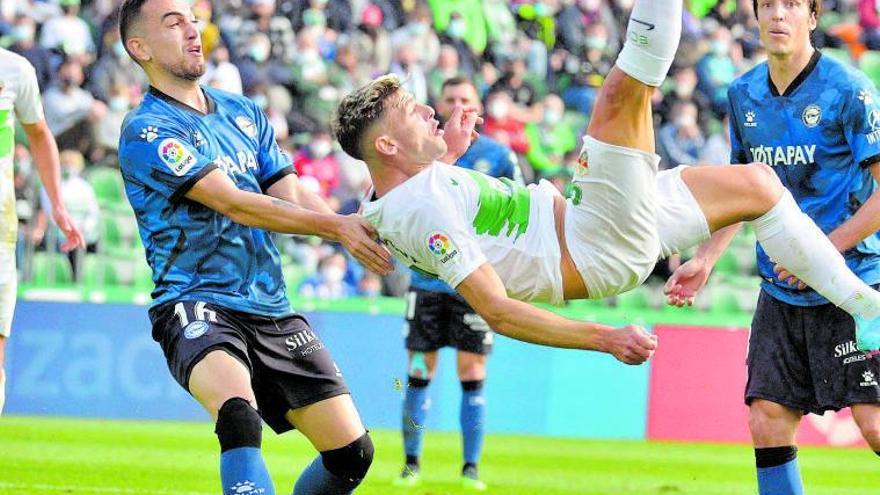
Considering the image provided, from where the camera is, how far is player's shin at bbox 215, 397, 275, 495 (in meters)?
5.64

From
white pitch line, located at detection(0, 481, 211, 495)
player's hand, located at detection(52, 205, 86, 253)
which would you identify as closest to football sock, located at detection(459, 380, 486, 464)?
white pitch line, located at detection(0, 481, 211, 495)

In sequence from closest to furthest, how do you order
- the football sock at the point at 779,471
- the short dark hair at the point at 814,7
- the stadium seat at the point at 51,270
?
the football sock at the point at 779,471 → the short dark hair at the point at 814,7 → the stadium seat at the point at 51,270

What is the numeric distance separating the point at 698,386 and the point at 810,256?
9.10 meters

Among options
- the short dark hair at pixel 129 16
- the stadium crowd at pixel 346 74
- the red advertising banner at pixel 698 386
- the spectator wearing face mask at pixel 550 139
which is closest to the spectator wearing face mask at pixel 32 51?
the stadium crowd at pixel 346 74

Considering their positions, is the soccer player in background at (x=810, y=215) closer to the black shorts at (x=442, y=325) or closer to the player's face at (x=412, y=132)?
the player's face at (x=412, y=132)

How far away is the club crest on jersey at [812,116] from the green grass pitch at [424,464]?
13.0 feet

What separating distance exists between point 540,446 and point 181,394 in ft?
11.4

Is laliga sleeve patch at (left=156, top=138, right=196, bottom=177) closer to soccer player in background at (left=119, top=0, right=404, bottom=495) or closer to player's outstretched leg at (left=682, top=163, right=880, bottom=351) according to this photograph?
soccer player in background at (left=119, top=0, right=404, bottom=495)

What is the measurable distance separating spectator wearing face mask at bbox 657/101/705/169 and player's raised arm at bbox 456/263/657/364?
513 inches

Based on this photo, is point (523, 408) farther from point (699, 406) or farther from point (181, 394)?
point (181, 394)

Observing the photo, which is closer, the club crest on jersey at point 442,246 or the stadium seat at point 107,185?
the club crest on jersey at point 442,246

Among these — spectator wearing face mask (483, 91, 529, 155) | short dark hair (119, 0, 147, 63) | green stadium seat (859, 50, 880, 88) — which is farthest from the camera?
green stadium seat (859, 50, 880, 88)

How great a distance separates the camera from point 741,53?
21203 millimetres

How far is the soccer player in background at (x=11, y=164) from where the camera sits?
24.9ft
